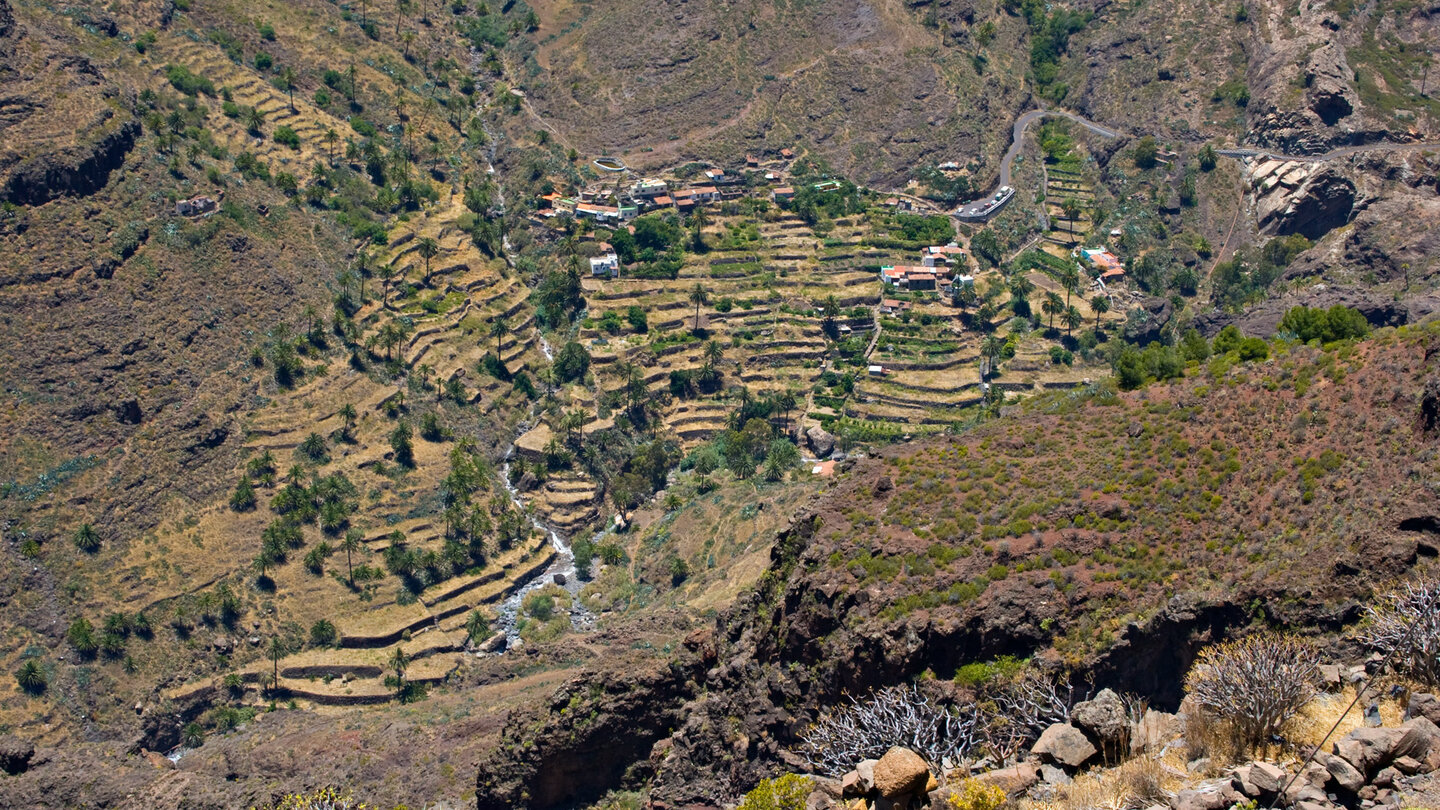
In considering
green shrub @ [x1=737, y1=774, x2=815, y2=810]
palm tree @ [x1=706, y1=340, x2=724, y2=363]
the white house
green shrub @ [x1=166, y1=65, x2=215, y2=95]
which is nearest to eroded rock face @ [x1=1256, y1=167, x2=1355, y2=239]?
palm tree @ [x1=706, y1=340, x2=724, y2=363]

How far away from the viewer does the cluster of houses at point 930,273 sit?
118062 millimetres

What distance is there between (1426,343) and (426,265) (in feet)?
280

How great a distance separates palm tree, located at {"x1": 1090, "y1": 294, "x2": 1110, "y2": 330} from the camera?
385 ft

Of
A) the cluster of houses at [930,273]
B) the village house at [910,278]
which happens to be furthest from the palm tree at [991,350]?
the village house at [910,278]

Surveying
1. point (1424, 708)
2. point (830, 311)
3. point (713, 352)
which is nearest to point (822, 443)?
point (713, 352)

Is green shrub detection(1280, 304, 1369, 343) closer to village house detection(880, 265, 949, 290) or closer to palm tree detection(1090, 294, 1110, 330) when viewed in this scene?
palm tree detection(1090, 294, 1110, 330)

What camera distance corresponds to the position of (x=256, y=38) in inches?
4973

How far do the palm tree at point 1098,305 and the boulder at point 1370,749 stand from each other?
3687 inches

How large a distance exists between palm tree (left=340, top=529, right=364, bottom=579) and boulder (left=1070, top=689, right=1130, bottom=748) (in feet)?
201

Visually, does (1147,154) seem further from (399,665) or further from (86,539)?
(86,539)

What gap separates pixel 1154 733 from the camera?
3303 cm

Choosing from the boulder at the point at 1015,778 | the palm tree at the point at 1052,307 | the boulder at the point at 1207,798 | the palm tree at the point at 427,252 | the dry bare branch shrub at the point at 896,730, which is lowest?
the palm tree at the point at 1052,307

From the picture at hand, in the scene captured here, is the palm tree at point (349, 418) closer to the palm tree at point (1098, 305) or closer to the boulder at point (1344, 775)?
the palm tree at point (1098, 305)

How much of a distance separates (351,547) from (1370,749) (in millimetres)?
70823
